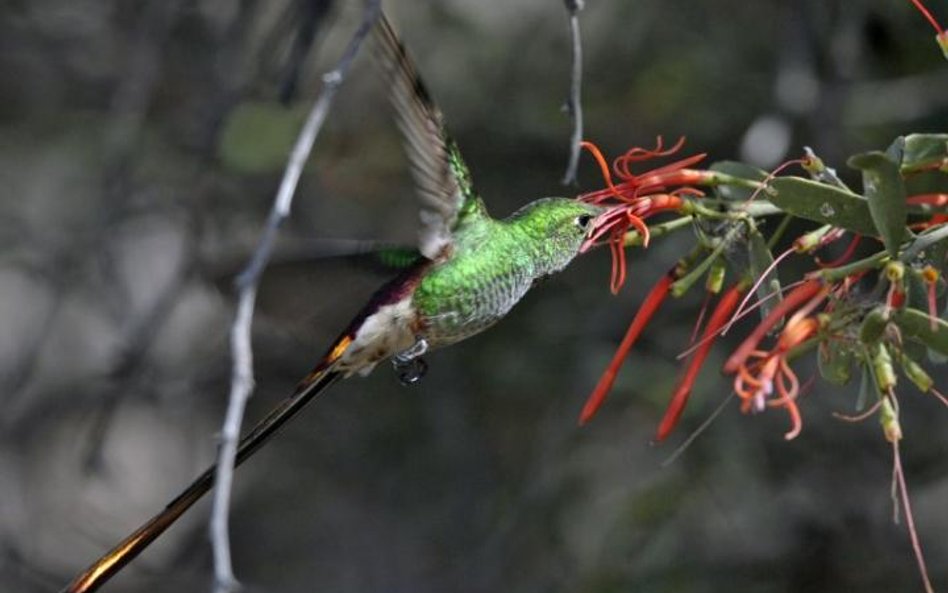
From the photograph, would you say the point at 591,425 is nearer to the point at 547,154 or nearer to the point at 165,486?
the point at 547,154

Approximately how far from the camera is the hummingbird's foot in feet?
6.38

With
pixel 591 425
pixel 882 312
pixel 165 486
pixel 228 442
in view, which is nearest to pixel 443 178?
pixel 882 312

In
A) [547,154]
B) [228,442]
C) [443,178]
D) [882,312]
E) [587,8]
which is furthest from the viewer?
[587,8]

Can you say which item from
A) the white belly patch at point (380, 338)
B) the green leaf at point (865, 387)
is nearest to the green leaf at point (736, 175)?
the green leaf at point (865, 387)

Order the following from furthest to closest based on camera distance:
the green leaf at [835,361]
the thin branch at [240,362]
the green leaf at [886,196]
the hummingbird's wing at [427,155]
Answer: the hummingbird's wing at [427,155] < the green leaf at [835,361] < the green leaf at [886,196] < the thin branch at [240,362]

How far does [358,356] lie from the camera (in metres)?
1.89

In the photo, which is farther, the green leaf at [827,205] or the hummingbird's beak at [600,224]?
the hummingbird's beak at [600,224]

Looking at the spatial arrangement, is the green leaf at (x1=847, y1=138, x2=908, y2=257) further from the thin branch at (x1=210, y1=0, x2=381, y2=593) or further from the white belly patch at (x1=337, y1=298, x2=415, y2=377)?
the white belly patch at (x1=337, y1=298, x2=415, y2=377)

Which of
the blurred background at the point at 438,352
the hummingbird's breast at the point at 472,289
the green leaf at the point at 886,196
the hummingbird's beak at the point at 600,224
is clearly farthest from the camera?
the blurred background at the point at 438,352

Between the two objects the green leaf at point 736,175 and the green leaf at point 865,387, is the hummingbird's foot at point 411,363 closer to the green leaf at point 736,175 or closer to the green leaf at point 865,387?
the green leaf at point 736,175

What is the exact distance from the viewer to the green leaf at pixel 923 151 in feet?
5.12

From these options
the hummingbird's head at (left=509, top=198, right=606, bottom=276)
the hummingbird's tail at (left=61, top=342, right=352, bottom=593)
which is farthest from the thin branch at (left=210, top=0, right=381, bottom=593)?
the hummingbird's head at (left=509, top=198, right=606, bottom=276)

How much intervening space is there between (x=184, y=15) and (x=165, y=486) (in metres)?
1.36

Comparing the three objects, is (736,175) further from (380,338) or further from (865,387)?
(380,338)
